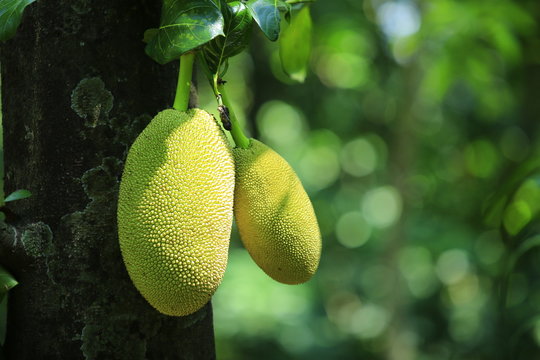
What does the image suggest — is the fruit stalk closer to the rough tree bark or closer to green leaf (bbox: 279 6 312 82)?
the rough tree bark

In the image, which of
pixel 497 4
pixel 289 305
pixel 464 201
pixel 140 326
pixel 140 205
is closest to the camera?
pixel 140 205

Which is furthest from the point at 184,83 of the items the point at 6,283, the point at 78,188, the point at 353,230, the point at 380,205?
Result: the point at 380,205

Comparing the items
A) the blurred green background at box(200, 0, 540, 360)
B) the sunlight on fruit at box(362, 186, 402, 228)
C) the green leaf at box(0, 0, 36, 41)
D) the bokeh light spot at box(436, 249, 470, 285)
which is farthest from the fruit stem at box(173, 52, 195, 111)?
the sunlight on fruit at box(362, 186, 402, 228)

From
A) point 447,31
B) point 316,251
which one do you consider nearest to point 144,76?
point 316,251

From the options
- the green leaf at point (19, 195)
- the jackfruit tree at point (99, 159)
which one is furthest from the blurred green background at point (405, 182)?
the green leaf at point (19, 195)

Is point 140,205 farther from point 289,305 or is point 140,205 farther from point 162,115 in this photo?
point 289,305

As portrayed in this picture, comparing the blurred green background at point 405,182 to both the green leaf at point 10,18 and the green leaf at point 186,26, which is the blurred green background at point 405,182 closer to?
the green leaf at point 186,26
